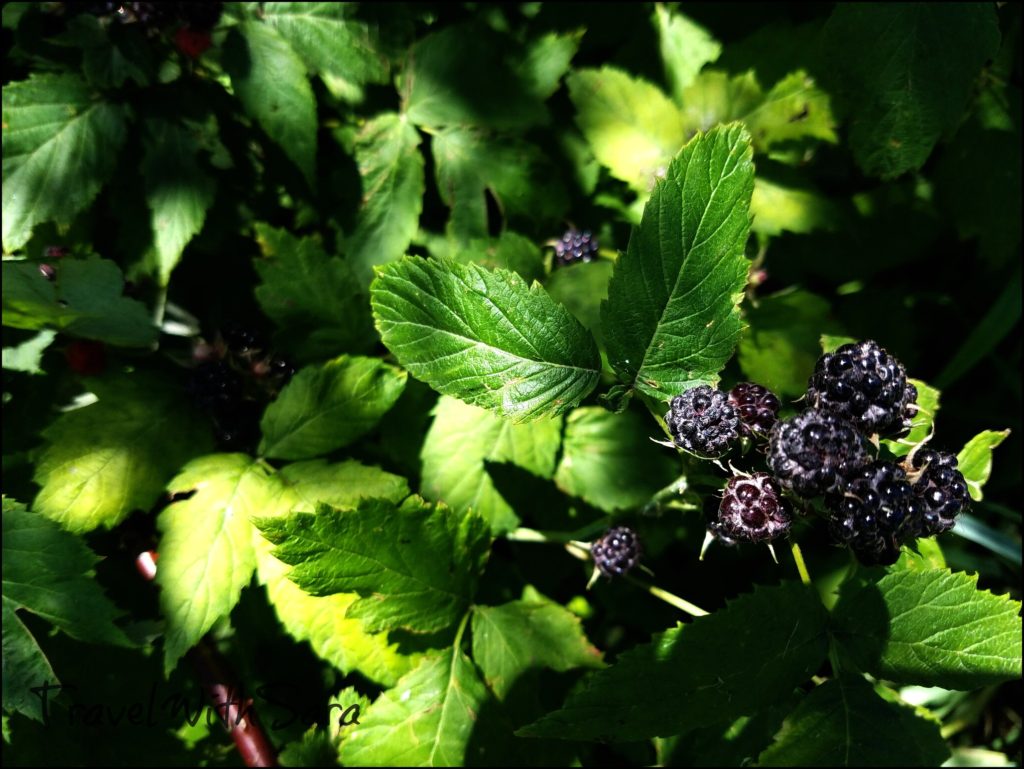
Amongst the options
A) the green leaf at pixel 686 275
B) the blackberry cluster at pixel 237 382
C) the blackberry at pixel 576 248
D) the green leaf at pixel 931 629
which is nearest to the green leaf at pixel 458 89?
the blackberry at pixel 576 248

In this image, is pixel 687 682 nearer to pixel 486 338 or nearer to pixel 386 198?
pixel 486 338

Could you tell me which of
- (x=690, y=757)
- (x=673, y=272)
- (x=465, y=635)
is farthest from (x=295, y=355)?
(x=690, y=757)

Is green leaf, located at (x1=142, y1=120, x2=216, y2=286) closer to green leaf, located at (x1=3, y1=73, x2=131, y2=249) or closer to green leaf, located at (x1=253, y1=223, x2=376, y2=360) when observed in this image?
green leaf, located at (x1=3, y1=73, x2=131, y2=249)

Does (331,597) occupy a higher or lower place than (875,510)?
lower

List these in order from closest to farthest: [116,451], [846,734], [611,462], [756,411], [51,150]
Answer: [756,411] → [846,734] → [116,451] → [51,150] → [611,462]

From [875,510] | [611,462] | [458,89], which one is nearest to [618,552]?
[611,462]

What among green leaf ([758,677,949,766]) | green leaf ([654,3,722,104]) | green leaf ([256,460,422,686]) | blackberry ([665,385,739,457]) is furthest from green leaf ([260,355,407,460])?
green leaf ([654,3,722,104])

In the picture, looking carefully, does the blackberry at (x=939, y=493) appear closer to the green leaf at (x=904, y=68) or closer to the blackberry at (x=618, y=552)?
the blackberry at (x=618, y=552)

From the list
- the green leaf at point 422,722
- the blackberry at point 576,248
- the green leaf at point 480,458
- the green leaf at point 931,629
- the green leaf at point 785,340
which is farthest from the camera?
the blackberry at point 576,248
